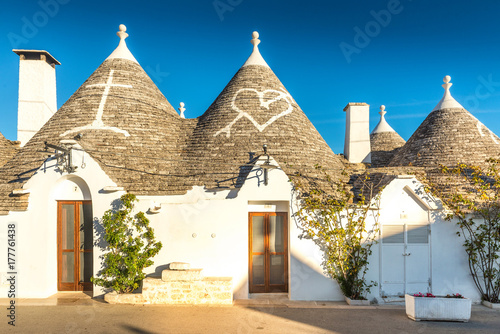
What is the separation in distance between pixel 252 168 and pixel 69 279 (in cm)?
652

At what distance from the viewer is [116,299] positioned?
8.48 metres

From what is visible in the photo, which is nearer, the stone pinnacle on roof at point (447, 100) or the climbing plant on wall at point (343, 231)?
the climbing plant on wall at point (343, 231)

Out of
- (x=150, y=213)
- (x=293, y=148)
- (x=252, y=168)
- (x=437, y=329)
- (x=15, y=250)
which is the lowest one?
(x=437, y=329)

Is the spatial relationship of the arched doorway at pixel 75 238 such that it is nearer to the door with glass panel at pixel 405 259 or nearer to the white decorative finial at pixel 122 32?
the white decorative finial at pixel 122 32

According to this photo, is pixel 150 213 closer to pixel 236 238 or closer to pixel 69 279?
pixel 236 238

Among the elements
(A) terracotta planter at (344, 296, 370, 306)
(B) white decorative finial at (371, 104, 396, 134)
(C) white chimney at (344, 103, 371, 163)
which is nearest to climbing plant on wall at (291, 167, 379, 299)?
(A) terracotta planter at (344, 296, 370, 306)

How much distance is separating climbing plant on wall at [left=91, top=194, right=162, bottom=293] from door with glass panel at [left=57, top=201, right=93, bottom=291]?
0.96 m

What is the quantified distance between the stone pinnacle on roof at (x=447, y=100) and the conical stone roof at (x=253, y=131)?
18.5ft

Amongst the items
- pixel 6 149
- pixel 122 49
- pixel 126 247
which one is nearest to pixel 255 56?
pixel 122 49

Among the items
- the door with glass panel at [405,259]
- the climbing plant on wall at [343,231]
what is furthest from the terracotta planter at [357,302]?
the door with glass panel at [405,259]

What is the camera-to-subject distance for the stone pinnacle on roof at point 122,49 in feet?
42.9

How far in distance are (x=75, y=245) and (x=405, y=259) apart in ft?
32.4

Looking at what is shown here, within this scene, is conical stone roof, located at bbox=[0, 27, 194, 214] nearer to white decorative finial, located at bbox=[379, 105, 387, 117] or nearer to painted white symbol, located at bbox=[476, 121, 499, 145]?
painted white symbol, located at bbox=[476, 121, 499, 145]

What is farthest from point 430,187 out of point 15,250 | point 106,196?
point 15,250
